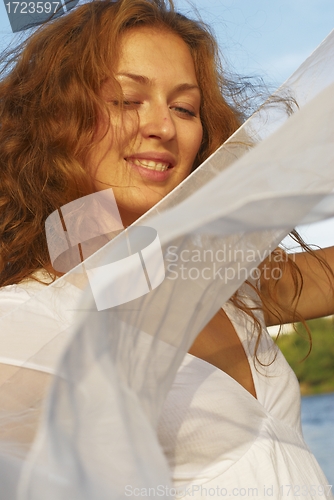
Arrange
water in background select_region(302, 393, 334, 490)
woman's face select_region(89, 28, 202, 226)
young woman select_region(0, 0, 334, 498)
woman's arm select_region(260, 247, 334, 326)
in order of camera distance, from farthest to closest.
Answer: water in background select_region(302, 393, 334, 490) → woman's arm select_region(260, 247, 334, 326) → woman's face select_region(89, 28, 202, 226) → young woman select_region(0, 0, 334, 498)

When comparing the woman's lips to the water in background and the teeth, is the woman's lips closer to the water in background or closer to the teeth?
the teeth

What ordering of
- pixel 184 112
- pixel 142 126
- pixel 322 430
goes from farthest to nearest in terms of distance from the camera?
pixel 322 430 < pixel 184 112 < pixel 142 126

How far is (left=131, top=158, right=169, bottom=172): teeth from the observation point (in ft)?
3.45

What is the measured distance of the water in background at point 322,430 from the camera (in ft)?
15.0

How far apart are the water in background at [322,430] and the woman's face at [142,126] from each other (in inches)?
105

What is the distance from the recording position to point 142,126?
1.02 meters

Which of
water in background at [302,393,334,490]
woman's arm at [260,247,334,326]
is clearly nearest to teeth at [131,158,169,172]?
woman's arm at [260,247,334,326]

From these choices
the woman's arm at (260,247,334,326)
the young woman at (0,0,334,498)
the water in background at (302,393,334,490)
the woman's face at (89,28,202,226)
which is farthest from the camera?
the water in background at (302,393,334,490)

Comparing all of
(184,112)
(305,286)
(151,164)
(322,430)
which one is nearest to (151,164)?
(151,164)

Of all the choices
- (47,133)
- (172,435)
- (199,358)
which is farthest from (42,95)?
(172,435)

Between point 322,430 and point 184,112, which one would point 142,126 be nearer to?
point 184,112

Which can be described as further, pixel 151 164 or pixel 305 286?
pixel 305 286

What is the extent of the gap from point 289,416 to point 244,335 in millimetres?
172

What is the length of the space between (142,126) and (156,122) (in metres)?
0.03
